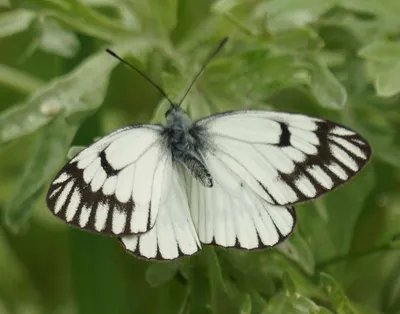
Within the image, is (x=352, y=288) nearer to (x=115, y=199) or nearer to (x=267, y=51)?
(x=267, y=51)

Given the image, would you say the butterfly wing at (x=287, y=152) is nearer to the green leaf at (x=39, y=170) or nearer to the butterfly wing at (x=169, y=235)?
the butterfly wing at (x=169, y=235)

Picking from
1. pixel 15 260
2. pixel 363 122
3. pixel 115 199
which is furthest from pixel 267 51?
pixel 15 260

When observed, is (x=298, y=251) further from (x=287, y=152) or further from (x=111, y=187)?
(x=111, y=187)

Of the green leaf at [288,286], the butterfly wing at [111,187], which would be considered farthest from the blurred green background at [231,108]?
the butterfly wing at [111,187]

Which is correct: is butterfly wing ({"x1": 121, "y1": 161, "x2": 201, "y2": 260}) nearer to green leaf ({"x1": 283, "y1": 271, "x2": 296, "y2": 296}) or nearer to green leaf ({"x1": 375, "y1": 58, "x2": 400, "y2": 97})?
green leaf ({"x1": 283, "y1": 271, "x2": 296, "y2": 296})

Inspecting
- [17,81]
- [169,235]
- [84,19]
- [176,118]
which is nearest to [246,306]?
[169,235]

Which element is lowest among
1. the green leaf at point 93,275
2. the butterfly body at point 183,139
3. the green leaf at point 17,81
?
the green leaf at point 93,275
